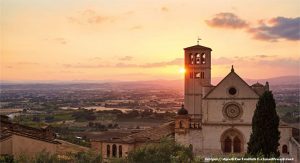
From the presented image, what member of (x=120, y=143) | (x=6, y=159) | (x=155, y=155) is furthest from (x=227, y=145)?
A: (x=6, y=159)

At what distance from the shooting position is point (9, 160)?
2236cm

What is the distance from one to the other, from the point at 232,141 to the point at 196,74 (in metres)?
7.77

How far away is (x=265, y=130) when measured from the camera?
31281 mm

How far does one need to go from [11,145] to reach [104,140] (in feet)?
51.4

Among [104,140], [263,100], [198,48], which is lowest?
[104,140]

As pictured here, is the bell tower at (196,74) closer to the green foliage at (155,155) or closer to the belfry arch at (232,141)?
the belfry arch at (232,141)

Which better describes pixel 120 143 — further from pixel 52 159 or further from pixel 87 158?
pixel 52 159

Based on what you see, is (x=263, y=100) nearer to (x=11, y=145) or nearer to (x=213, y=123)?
(x=213, y=123)

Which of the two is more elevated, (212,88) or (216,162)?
(212,88)

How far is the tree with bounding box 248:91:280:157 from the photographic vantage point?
1210 inches

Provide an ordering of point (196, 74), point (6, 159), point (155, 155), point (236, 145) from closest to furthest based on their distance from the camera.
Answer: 1. point (6, 159)
2. point (155, 155)
3. point (236, 145)
4. point (196, 74)

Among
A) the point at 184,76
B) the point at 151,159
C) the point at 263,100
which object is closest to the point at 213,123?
the point at 184,76

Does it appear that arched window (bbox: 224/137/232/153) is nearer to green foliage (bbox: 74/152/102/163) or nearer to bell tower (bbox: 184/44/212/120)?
bell tower (bbox: 184/44/212/120)

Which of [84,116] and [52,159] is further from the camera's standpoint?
[84,116]
